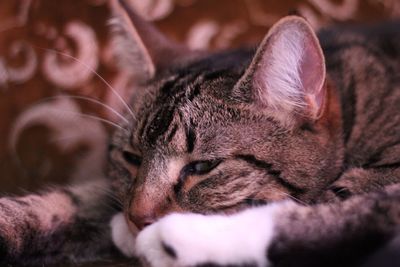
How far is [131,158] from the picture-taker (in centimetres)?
97

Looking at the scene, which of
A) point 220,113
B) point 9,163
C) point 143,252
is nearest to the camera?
point 143,252

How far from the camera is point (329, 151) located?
35.2 inches

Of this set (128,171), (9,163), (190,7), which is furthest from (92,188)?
(190,7)

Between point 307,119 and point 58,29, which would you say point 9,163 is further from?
point 307,119

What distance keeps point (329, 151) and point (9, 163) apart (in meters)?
0.70

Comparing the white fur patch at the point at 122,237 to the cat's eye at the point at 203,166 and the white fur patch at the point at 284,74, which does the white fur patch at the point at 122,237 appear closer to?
the cat's eye at the point at 203,166

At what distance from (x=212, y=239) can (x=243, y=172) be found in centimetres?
19

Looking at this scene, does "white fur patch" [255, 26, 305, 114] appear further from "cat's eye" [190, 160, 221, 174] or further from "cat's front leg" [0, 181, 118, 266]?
"cat's front leg" [0, 181, 118, 266]

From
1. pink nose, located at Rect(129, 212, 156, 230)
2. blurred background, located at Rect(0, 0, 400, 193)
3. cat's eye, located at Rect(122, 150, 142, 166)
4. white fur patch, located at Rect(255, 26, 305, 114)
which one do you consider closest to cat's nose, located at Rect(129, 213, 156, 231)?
pink nose, located at Rect(129, 212, 156, 230)

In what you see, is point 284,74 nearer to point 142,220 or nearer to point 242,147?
point 242,147

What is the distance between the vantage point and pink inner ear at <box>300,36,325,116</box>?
814mm

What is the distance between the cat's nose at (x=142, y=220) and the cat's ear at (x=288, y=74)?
9.4 inches

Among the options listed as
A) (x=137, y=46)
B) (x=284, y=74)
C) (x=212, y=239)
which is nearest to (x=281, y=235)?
(x=212, y=239)

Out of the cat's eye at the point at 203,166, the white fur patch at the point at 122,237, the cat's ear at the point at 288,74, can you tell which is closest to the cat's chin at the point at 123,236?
the white fur patch at the point at 122,237
